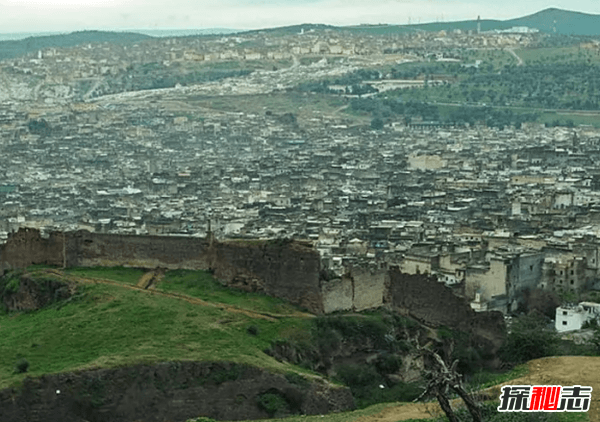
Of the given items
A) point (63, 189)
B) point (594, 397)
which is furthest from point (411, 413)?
point (63, 189)

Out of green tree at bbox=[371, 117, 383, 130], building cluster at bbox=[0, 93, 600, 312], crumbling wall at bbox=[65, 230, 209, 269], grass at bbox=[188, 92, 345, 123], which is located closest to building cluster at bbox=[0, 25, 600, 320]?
building cluster at bbox=[0, 93, 600, 312]

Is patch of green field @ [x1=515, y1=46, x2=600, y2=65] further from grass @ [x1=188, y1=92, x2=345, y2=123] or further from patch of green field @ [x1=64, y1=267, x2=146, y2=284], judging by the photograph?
patch of green field @ [x1=64, y1=267, x2=146, y2=284]

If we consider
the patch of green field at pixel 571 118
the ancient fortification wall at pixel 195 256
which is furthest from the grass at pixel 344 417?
the patch of green field at pixel 571 118

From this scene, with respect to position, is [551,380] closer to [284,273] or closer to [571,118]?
[284,273]
